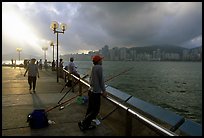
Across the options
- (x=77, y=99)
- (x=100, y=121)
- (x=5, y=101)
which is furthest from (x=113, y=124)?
(x=5, y=101)

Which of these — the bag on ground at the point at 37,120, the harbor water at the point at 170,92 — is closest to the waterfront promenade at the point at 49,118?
the bag on ground at the point at 37,120

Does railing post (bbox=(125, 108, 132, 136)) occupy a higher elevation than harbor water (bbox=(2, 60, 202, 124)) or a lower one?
higher

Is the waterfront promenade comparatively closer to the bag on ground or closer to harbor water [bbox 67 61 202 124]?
the bag on ground

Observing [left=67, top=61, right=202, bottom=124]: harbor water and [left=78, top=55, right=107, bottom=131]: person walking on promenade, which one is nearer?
[left=78, top=55, right=107, bottom=131]: person walking on promenade

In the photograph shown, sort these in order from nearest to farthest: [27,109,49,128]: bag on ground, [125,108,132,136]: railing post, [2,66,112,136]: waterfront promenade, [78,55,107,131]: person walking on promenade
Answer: [125,108,132,136]: railing post, [2,66,112,136]: waterfront promenade, [78,55,107,131]: person walking on promenade, [27,109,49,128]: bag on ground

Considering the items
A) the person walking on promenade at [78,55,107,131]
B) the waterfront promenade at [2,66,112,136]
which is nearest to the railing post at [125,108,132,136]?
the waterfront promenade at [2,66,112,136]

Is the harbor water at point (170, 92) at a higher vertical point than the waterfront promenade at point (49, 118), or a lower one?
lower

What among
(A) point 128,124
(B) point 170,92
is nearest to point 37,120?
(A) point 128,124

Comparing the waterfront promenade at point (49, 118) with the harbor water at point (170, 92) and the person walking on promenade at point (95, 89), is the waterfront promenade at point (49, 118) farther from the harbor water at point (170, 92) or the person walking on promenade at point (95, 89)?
the harbor water at point (170, 92)

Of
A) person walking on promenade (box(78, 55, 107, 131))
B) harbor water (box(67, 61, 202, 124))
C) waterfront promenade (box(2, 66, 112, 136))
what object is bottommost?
harbor water (box(67, 61, 202, 124))

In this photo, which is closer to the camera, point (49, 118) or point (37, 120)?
point (37, 120)

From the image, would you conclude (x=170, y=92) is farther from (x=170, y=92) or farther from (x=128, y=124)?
(x=128, y=124)

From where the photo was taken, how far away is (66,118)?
6.92 meters

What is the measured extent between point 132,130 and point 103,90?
135 cm
